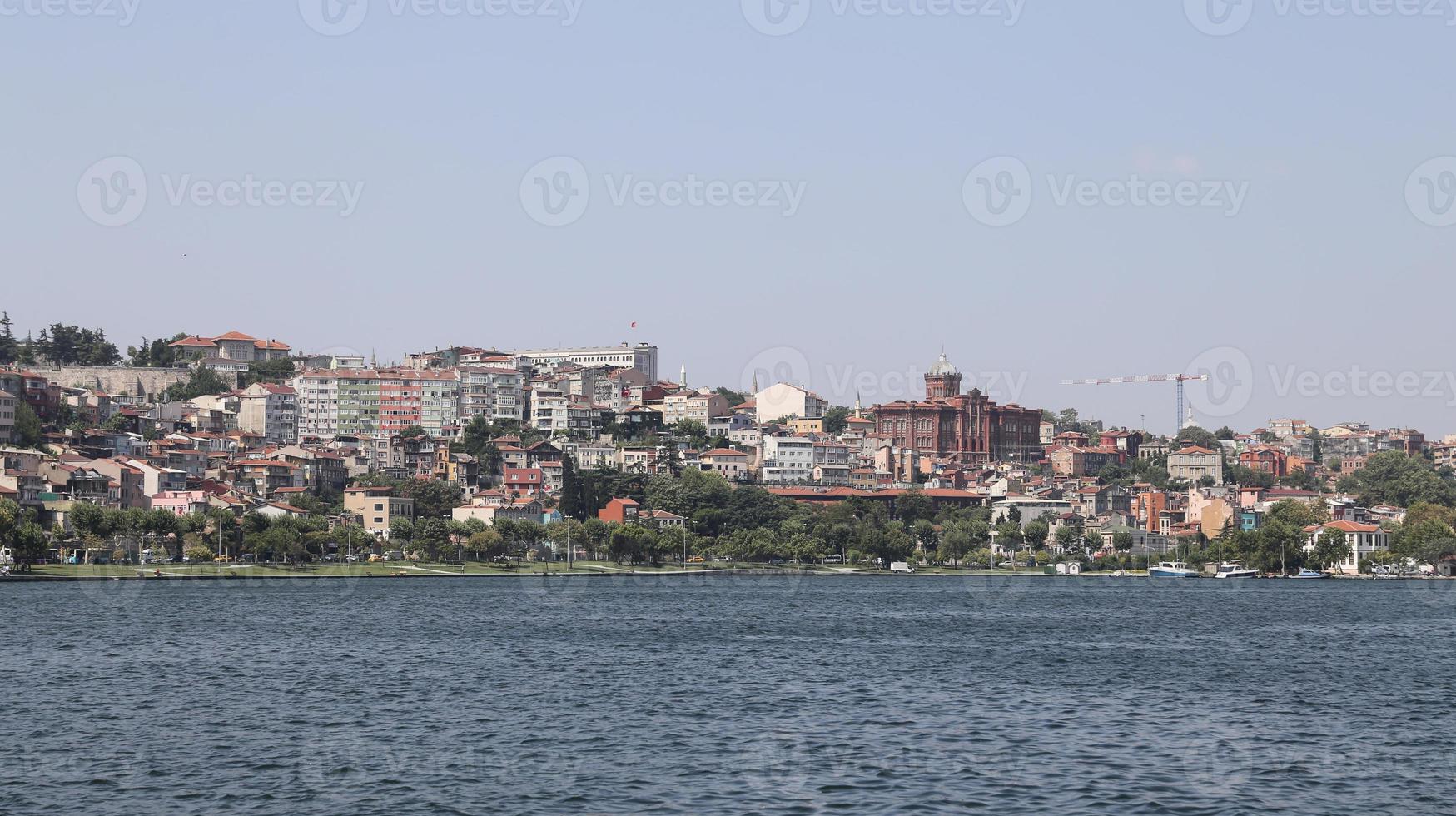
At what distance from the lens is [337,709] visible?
4022 centimetres

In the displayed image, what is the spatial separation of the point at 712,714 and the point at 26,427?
390 feet

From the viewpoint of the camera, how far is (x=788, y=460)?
637 ft

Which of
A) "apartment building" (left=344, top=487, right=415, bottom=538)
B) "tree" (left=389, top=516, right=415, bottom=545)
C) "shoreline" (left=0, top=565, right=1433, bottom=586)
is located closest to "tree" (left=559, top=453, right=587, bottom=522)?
A: "apartment building" (left=344, top=487, right=415, bottom=538)

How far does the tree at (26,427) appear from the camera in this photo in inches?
5605

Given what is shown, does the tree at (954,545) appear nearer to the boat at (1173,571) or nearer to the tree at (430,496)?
the boat at (1173,571)

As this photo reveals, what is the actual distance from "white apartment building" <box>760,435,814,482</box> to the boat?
51625mm

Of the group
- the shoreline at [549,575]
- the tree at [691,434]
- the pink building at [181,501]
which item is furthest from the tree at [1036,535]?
the pink building at [181,501]

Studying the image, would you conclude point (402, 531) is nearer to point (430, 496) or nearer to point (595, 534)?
point (595, 534)

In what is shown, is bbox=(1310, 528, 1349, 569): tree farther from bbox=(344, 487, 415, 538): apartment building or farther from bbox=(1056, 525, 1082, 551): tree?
bbox=(344, 487, 415, 538): apartment building

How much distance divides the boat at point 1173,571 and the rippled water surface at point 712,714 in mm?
66613

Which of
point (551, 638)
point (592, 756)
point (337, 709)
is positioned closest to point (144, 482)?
point (551, 638)

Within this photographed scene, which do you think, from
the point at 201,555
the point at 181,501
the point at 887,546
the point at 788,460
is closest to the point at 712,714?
the point at 201,555

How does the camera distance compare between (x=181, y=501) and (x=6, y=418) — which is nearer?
(x=181, y=501)

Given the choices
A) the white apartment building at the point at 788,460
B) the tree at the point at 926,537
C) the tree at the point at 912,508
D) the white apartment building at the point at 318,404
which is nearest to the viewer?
the tree at the point at 926,537
